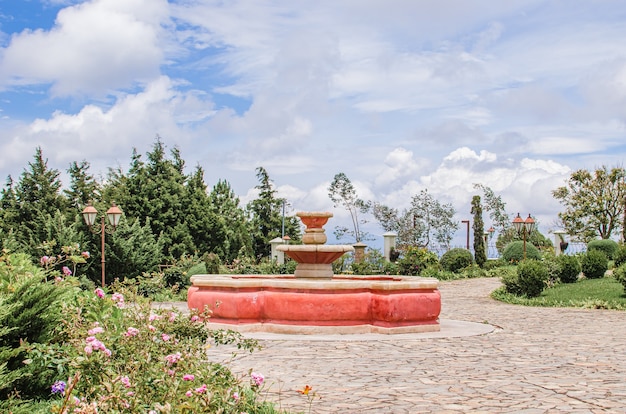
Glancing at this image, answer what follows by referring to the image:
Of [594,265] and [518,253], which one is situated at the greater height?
[518,253]

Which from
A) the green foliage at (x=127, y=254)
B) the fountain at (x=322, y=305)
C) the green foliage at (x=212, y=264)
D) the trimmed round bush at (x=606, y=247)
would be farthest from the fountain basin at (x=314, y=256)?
the trimmed round bush at (x=606, y=247)

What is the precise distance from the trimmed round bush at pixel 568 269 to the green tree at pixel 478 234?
865 cm

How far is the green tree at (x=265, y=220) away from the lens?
40.4 m

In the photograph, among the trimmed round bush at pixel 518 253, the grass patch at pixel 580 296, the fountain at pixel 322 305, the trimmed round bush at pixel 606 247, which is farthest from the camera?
the trimmed round bush at pixel 606 247

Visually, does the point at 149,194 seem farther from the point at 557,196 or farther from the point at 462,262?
the point at 557,196

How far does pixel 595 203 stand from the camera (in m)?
A: 41.2

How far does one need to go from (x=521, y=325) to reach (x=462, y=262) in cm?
1622

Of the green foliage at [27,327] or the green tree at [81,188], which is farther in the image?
the green tree at [81,188]

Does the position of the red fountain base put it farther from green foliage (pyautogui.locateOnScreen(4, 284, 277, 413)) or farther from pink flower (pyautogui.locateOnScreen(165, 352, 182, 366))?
pink flower (pyautogui.locateOnScreen(165, 352, 182, 366))

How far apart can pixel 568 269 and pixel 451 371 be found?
15461mm

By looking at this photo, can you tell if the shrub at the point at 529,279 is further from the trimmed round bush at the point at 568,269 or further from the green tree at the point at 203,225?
the green tree at the point at 203,225

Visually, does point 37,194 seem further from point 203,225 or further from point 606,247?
point 606,247

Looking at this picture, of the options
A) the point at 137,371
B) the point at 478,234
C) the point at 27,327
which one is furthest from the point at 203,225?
the point at 137,371

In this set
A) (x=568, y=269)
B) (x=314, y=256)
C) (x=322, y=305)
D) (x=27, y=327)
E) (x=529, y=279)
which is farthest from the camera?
(x=568, y=269)
